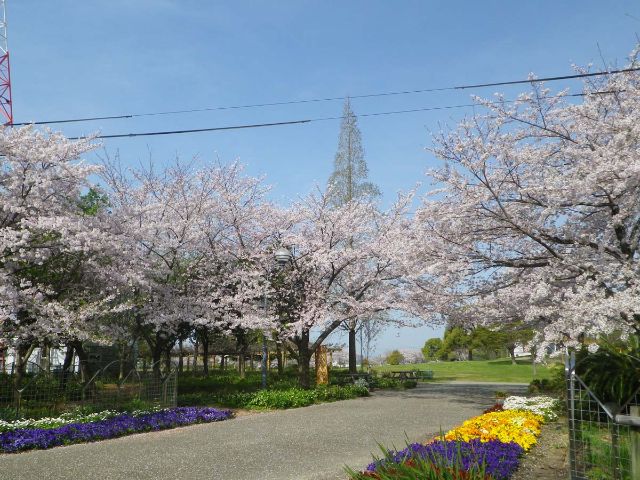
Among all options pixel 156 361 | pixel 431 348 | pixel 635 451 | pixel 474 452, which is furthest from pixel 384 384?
pixel 431 348

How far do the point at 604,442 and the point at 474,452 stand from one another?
4.97 feet

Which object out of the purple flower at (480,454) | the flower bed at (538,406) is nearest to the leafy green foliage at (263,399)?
the flower bed at (538,406)

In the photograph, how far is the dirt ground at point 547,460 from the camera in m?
6.87

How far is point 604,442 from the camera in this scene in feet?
20.9

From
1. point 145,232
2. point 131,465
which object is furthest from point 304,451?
point 145,232

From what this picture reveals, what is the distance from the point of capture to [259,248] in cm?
1880

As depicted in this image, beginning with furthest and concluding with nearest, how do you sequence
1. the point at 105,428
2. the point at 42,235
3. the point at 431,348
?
the point at 431,348 → the point at 42,235 → the point at 105,428

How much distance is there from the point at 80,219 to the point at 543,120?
10.8 meters

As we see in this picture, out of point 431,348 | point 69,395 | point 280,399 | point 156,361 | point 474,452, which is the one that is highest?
point 156,361

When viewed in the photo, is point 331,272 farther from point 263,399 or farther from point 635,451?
point 635,451

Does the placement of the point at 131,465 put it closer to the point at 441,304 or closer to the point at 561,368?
the point at 441,304

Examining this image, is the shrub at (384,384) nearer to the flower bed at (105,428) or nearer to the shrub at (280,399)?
the shrub at (280,399)

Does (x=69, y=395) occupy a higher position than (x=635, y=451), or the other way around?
(x=635, y=451)

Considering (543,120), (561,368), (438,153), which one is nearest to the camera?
(543,120)
